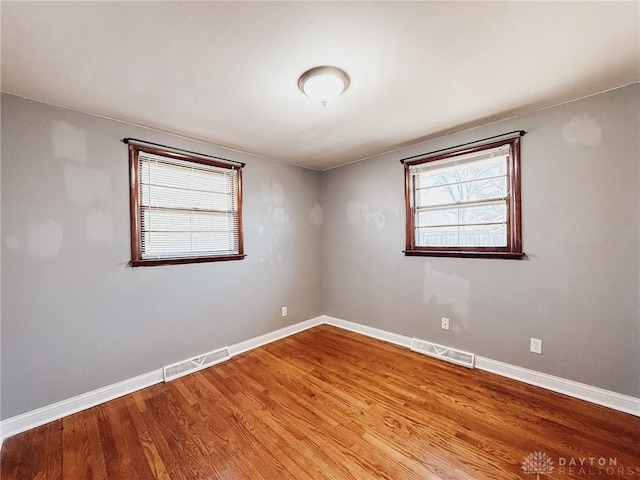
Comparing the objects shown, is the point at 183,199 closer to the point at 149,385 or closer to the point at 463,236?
the point at 149,385

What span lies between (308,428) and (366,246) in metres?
2.28

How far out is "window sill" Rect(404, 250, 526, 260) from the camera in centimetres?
241

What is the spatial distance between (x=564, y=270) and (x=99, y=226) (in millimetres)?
3950

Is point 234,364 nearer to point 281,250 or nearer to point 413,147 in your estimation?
point 281,250

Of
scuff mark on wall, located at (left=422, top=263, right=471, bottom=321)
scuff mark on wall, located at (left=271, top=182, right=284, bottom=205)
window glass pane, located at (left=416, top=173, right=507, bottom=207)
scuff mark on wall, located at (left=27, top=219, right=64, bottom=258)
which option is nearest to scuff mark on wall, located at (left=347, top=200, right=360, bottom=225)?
window glass pane, located at (left=416, top=173, right=507, bottom=207)

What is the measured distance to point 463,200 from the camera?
2760 millimetres

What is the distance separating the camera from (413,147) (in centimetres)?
312

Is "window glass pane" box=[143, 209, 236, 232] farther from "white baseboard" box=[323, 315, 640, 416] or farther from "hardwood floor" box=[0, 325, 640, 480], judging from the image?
"white baseboard" box=[323, 315, 640, 416]

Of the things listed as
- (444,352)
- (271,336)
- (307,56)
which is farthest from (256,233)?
(444,352)

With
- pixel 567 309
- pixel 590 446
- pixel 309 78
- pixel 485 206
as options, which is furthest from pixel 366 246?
pixel 590 446

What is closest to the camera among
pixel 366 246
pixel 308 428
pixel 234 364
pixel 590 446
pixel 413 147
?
pixel 590 446

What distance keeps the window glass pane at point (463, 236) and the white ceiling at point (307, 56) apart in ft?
3.49

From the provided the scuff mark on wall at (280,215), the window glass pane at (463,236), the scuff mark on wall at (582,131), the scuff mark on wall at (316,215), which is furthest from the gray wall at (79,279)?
the scuff mark on wall at (582,131)

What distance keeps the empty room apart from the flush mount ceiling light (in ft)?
0.04
